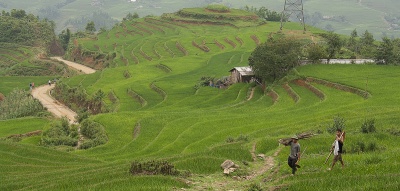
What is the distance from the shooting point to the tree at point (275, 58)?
5162 cm

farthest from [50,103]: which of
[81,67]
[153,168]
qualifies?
[153,168]

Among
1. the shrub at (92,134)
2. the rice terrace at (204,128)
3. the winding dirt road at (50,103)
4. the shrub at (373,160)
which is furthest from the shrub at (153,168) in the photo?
the winding dirt road at (50,103)

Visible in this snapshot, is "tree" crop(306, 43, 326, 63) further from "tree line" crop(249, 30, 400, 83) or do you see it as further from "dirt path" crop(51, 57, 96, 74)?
"dirt path" crop(51, 57, 96, 74)

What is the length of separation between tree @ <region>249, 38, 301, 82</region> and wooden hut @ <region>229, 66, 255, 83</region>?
4.83 meters

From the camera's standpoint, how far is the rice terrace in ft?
54.2

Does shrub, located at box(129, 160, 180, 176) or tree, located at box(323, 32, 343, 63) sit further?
tree, located at box(323, 32, 343, 63)

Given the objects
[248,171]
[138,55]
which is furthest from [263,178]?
[138,55]

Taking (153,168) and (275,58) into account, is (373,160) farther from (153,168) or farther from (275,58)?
(275,58)

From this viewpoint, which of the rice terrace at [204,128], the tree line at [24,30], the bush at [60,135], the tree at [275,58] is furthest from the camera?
the tree line at [24,30]

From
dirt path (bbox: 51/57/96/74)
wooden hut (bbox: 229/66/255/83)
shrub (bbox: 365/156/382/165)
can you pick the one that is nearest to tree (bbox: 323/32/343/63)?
wooden hut (bbox: 229/66/255/83)

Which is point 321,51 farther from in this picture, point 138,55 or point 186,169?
point 138,55

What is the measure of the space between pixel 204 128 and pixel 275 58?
19.9 metres

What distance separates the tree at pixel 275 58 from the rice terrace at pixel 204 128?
127cm

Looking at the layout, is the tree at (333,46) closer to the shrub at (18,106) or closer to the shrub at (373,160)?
the shrub at (18,106)
